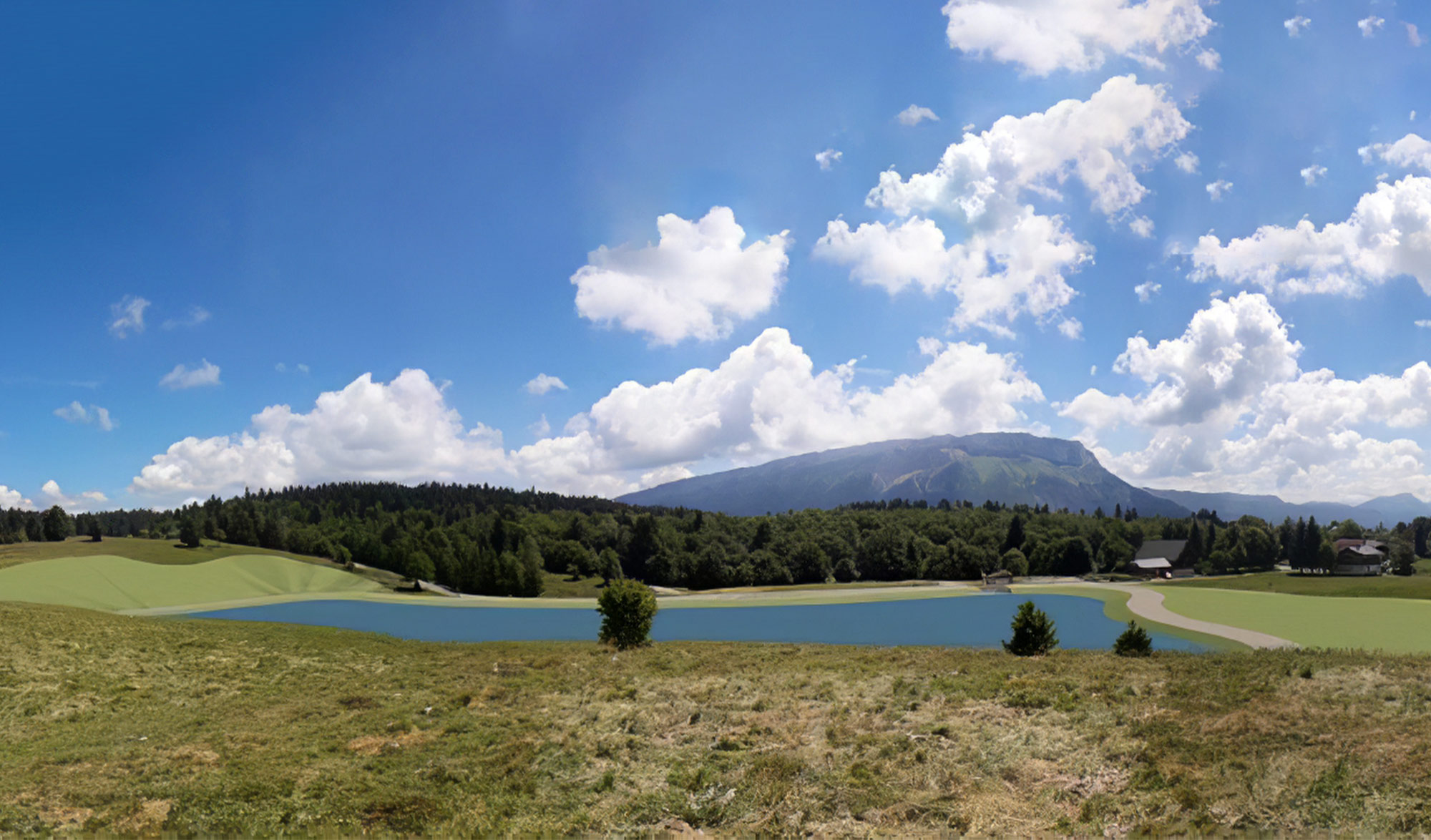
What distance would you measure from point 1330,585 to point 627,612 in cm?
10180

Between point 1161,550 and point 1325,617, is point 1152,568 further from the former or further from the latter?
point 1325,617

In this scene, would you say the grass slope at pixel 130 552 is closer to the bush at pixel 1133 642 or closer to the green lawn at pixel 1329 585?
the bush at pixel 1133 642

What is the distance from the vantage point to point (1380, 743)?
11227 millimetres

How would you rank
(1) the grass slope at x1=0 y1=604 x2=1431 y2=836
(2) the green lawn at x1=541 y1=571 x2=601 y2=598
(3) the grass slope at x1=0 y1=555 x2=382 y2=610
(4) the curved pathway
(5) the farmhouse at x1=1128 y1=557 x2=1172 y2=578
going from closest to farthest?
1. (1) the grass slope at x1=0 y1=604 x2=1431 y2=836
2. (4) the curved pathway
3. (3) the grass slope at x1=0 y1=555 x2=382 y2=610
4. (2) the green lawn at x1=541 y1=571 x2=601 y2=598
5. (5) the farmhouse at x1=1128 y1=557 x2=1172 y2=578

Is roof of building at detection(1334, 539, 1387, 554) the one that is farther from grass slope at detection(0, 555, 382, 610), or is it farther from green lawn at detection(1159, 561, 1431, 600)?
grass slope at detection(0, 555, 382, 610)

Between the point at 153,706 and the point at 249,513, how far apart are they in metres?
183

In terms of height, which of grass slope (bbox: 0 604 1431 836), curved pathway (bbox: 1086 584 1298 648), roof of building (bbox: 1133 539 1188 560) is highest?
grass slope (bbox: 0 604 1431 836)

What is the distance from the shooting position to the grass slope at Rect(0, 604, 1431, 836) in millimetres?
10219

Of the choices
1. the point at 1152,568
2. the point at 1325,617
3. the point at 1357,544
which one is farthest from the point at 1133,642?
the point at 1357,544

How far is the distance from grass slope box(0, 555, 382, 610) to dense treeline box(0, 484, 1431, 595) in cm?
1896

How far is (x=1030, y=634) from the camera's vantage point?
92.4 ft

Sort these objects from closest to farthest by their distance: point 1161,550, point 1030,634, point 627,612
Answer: point 1030,634 → point 627,612 → point 1161,550

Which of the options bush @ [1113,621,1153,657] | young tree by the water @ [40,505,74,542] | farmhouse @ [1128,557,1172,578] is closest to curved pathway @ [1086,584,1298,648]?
bush @ [1113,621,1153,657]

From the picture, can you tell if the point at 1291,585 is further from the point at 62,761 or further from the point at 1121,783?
the point at 62,761
